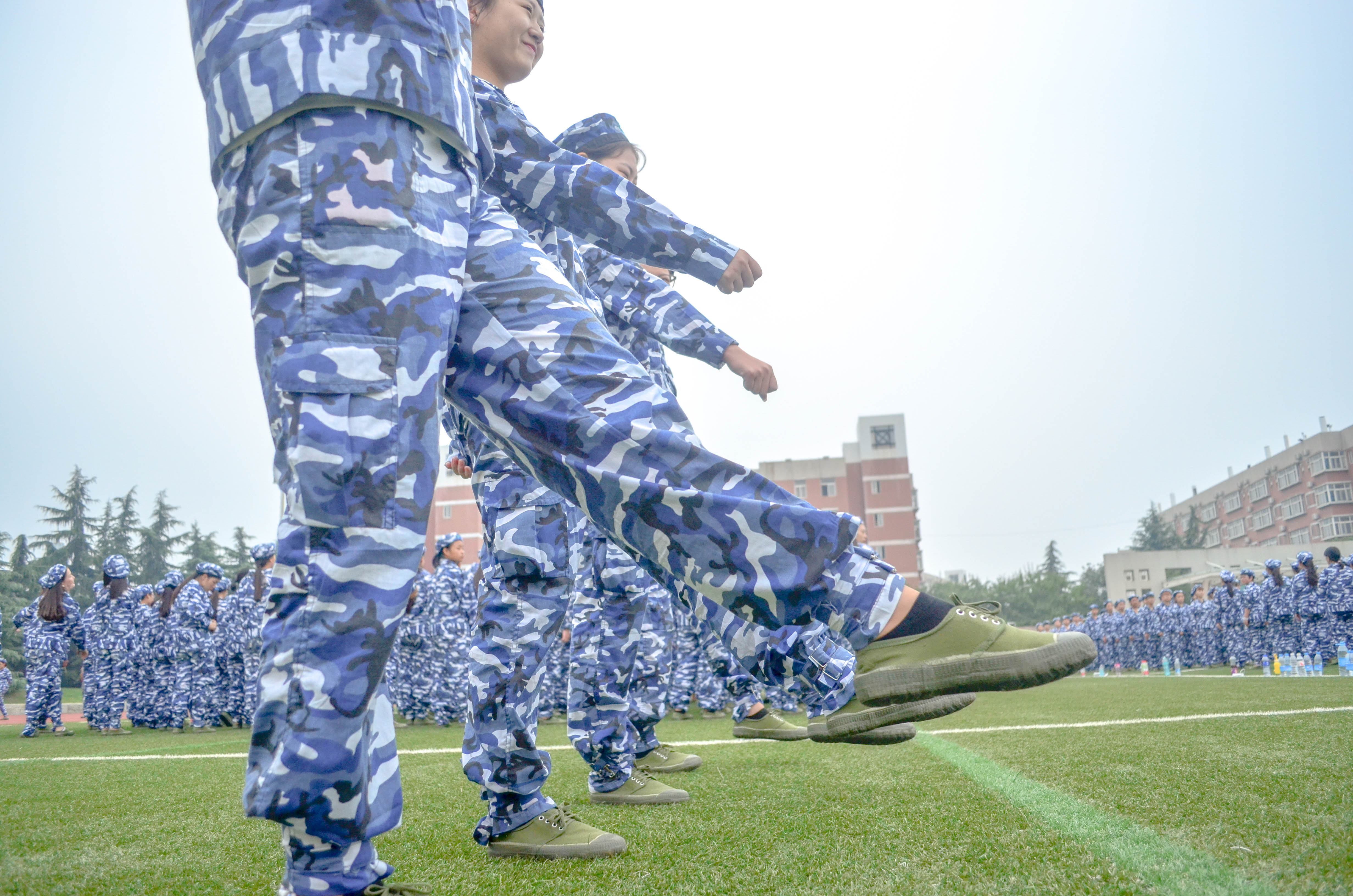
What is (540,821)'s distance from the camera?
214cm

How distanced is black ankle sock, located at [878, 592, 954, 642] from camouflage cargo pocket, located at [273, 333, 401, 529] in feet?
2.90

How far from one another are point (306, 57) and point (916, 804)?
7.74 feet

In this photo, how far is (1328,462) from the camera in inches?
2430

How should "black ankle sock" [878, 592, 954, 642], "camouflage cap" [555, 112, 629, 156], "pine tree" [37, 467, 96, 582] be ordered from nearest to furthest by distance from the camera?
"black ankle sock" [878, 592, 954, 642] → "camouflage cap" [555, 112, 629, 156] → "pine tree" [37, 467, 96, 582]

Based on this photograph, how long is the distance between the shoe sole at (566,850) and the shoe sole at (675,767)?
5.19 ft

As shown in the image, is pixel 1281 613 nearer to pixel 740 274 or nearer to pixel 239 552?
pixel 740 274

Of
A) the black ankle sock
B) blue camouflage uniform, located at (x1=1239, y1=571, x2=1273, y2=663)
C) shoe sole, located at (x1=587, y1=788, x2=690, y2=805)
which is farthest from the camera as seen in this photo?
blue camouflage uniform, located at (x1=1239, y1=571, x2=1273, y2=663)

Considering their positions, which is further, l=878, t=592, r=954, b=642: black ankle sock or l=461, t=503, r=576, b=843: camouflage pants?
l=461, t=503, r=576, b=843: camouflage pants

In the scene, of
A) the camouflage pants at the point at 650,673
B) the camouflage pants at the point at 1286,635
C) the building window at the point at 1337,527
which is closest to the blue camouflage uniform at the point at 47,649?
the camouflage pants at the point at 650,673

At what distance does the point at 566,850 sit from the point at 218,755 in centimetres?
453

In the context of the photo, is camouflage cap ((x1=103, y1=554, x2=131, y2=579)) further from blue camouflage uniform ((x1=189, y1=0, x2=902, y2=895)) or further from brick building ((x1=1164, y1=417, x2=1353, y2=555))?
brick building ((x1=1164, y1=417, x2=1353, y2=555))

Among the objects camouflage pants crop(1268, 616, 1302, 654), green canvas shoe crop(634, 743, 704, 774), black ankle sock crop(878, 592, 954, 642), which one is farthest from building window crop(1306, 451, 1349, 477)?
black ankle sock crop(878, 592, 954, 642)

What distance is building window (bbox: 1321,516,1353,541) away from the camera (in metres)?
61.7

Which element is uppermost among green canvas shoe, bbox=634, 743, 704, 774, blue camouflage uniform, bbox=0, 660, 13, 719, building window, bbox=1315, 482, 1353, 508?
building window, bbox=1315, 482, 1353, 508
